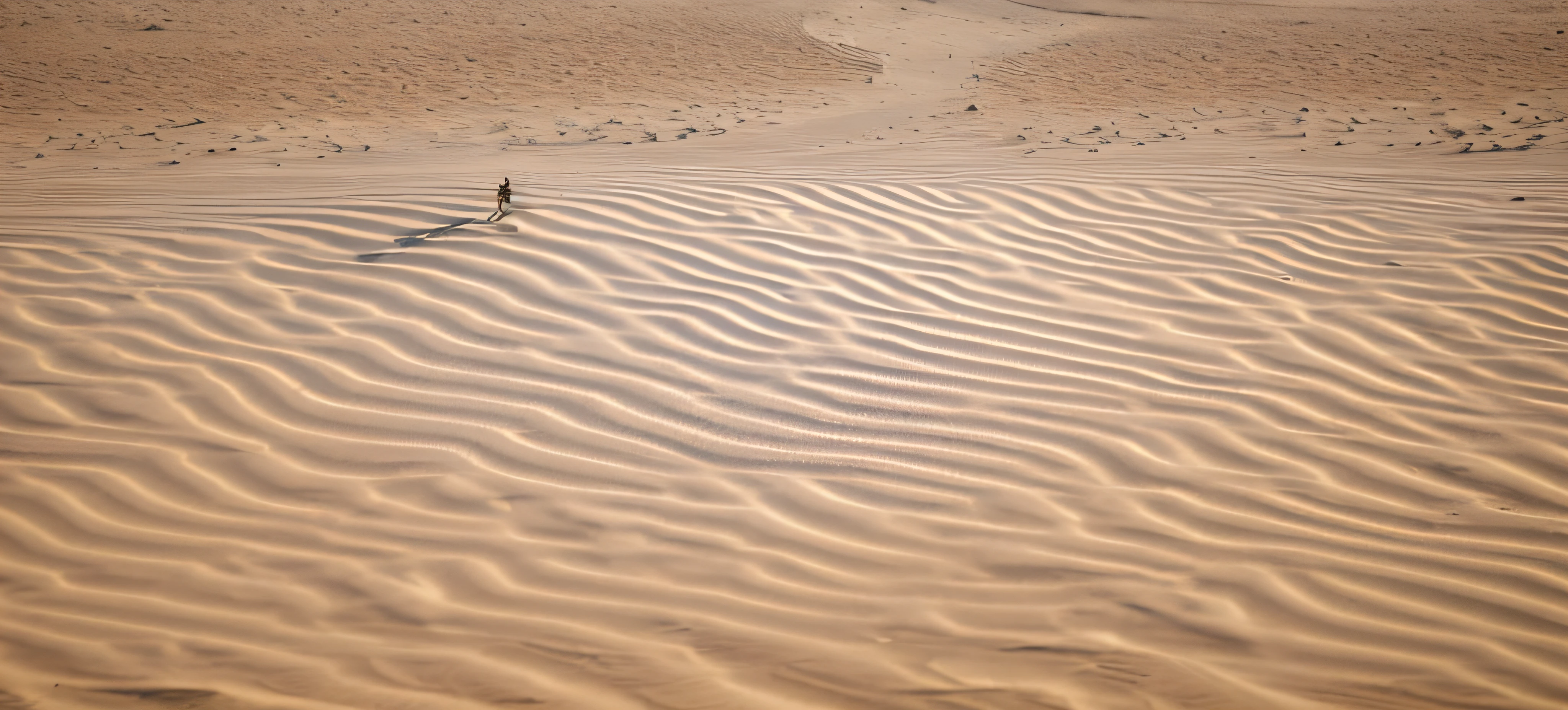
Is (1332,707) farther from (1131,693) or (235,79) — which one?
(235,79)

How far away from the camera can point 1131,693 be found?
6.82ft

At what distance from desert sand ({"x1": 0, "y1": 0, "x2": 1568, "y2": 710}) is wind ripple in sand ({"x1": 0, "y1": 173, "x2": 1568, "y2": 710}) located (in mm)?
14

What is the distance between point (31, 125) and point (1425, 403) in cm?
1076

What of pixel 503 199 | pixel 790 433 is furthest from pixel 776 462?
pixel 503 199

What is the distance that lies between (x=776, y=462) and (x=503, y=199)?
7.07 feet

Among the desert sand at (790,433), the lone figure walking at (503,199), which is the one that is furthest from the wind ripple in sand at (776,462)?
the lone figure walking at (503,199)

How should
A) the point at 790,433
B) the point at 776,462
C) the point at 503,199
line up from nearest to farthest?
the point at 776,462 < the point at 790,433 < the point at 503,199

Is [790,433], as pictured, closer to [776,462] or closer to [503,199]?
[776,462]

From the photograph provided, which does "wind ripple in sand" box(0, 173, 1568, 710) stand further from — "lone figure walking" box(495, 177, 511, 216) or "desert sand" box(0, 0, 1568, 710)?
"lone figure walking" box(495, 177, 511, 216)

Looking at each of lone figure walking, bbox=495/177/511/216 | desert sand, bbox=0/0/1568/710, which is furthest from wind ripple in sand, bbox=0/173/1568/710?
lone figure walking, bbox=495/177/511/216

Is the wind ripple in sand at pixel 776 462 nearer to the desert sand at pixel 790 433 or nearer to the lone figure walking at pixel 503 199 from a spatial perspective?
the desert sand at pixel 790 433

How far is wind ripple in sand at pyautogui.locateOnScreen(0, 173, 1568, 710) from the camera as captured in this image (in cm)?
216

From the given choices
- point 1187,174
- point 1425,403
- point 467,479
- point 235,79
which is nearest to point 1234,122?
point 1187,174

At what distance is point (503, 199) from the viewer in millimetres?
4184
